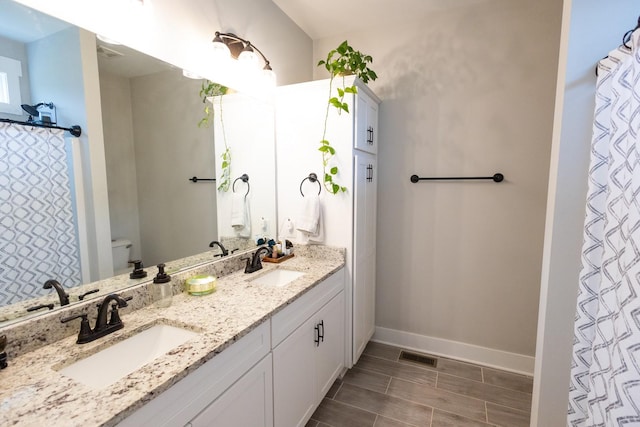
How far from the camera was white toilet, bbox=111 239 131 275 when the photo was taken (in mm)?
1229

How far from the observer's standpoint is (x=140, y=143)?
1.31 metres

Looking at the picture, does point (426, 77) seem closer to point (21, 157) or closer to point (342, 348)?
point (342, 348)

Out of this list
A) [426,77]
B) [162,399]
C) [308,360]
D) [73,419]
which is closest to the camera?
[73,419]

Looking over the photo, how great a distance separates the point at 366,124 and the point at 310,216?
78 centimetres

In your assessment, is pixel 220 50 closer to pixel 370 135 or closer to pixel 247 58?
pixel 247 58

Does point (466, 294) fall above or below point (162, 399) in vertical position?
below

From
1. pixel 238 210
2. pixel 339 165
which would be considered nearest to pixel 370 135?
pixel 339 165

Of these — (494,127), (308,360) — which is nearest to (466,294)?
(494,127)

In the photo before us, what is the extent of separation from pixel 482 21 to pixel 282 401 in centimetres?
269

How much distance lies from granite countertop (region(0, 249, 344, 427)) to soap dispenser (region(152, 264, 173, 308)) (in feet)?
0.09

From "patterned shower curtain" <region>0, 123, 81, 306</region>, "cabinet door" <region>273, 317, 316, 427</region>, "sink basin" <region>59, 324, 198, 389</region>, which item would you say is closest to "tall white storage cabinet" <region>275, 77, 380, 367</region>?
"cabinet door" <region>273, 317, 316, 427</region>

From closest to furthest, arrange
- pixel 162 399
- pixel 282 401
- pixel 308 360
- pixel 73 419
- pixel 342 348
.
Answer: pixel 73 419 < pixel 162 399 < pixel 282 401 < pixel 308 360 < pixel 342 348

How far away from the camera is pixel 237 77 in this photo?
1.78m

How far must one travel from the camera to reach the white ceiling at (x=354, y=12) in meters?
2.07
